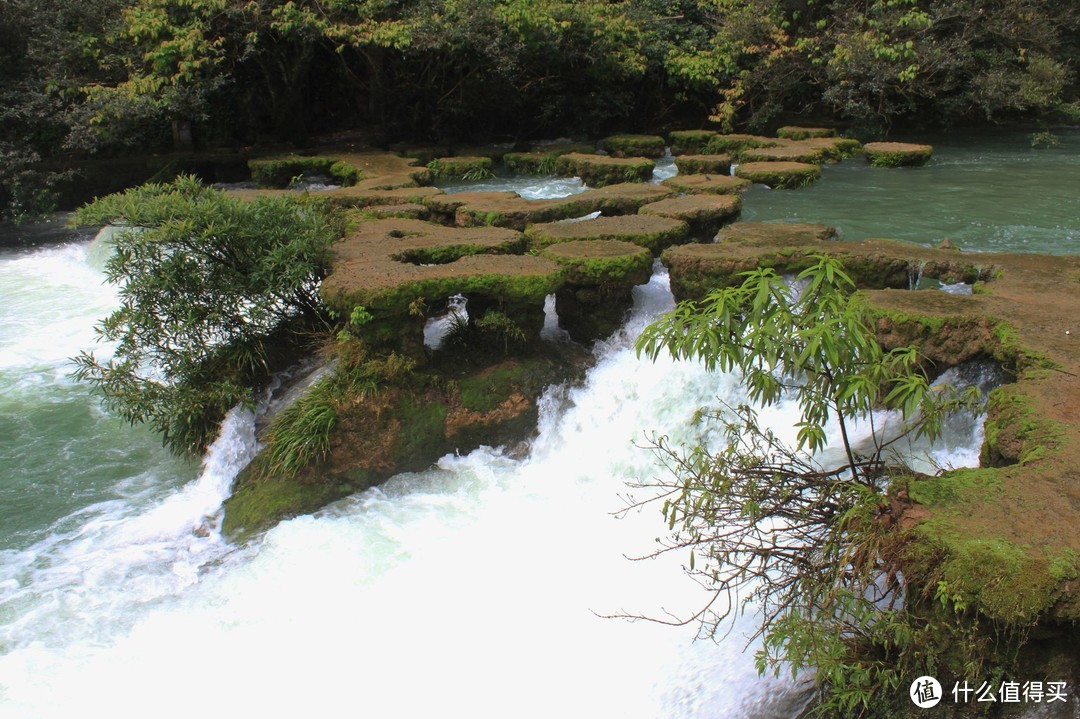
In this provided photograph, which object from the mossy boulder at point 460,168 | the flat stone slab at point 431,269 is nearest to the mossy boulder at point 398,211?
the flat stone slab at point 431,269

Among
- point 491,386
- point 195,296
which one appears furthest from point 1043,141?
point 195,296

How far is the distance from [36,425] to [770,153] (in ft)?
28.3

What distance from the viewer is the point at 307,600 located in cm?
484

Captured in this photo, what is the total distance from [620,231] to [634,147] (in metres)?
5.98

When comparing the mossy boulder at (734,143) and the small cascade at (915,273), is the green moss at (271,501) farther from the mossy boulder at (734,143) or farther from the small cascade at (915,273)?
the mossy boulder at (734,143)

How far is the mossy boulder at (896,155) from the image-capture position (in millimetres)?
11922

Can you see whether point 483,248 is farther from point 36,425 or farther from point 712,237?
point 36,425

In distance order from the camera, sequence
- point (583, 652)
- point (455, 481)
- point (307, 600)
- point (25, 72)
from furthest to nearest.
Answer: point (25, 72)
point (455, 481)
point (307, 600)
point (583, 652)

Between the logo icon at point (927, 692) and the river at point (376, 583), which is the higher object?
the logo icon at point (927, 692)

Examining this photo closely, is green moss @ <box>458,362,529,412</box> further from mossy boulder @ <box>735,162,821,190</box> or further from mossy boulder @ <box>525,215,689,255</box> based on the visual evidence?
mossy boulder @ <box>735,162,821,190</box>

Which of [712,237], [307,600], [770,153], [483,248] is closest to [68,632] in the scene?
[307,600]

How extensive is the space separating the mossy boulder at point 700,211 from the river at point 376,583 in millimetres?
791

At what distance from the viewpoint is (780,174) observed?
10312 mm

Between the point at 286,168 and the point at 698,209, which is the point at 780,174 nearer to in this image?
the point at 698,209
